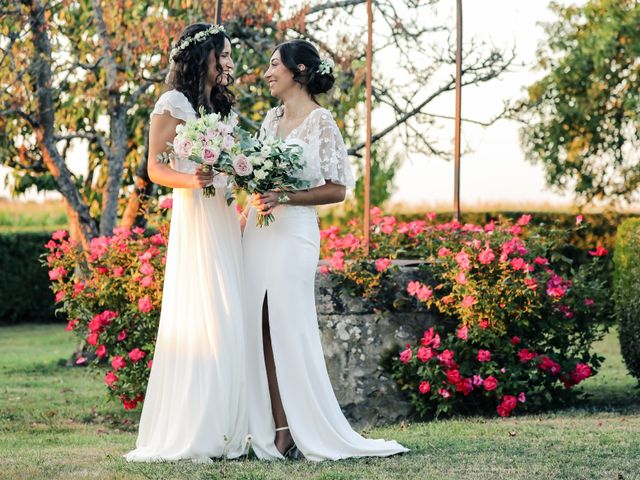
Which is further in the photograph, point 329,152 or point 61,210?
point 61,210

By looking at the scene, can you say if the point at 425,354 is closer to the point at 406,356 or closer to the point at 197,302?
the point at 406,356

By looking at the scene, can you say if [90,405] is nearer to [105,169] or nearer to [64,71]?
[64,71]

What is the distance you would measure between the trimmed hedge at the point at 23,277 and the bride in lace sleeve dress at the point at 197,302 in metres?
12.2

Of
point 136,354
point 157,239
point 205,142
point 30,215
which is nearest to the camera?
point 205,142

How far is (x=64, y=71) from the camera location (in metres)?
11.0

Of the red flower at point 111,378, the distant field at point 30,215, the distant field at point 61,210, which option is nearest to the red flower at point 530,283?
the red flower at point 111,378

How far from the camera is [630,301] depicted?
8.04 metres

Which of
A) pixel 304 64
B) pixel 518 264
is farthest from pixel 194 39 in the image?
pixel 518 264

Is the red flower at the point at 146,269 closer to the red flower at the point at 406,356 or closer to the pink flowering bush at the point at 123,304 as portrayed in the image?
the pink flowering bush at the point at 123,304

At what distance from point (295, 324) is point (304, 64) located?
1302mm

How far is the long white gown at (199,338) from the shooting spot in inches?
190

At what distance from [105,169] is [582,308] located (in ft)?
24.3

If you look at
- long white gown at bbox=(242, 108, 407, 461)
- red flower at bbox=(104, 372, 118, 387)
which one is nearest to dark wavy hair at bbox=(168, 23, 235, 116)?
long white gown at bbox=(242, 108, 407, 461)

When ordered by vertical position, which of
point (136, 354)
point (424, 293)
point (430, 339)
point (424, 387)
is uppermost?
point (424, 293)
